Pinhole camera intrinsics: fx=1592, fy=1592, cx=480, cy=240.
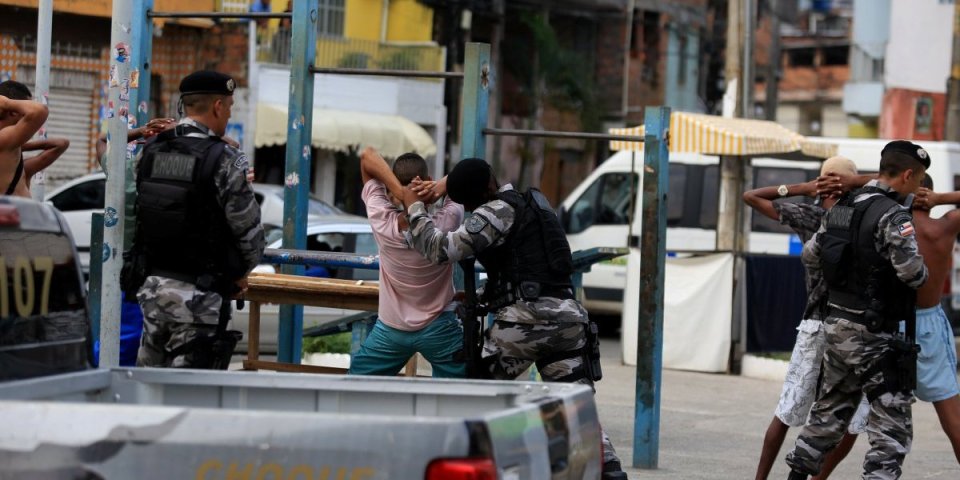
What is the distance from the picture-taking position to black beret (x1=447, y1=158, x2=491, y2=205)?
721cm

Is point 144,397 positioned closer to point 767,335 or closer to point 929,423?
point 929,423

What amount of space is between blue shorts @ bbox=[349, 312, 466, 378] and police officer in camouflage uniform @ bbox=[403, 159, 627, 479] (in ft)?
1.21

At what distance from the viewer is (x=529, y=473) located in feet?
14.4

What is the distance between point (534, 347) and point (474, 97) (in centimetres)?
192

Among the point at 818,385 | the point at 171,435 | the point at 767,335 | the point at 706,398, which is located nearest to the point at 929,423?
the point at 706,398

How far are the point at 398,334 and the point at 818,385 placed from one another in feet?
7.06

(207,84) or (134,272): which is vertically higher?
(207,84)

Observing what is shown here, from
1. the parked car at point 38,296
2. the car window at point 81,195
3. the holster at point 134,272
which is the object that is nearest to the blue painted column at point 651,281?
the holster at point 134,272

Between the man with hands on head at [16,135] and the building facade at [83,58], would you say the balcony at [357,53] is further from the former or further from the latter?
the man with hands on head at [16,135]

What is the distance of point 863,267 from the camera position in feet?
24.7

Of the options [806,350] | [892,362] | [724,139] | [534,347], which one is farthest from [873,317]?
[724,139]

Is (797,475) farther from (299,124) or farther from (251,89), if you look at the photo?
(251,89)

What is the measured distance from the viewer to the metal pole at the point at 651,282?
902cm

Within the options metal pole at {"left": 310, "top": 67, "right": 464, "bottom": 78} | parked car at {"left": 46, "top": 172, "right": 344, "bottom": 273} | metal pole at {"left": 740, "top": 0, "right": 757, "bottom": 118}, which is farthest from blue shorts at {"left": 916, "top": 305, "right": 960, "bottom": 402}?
metal pole at {"left": 740, "top": 0, "right": 757, "bottom": 118}
